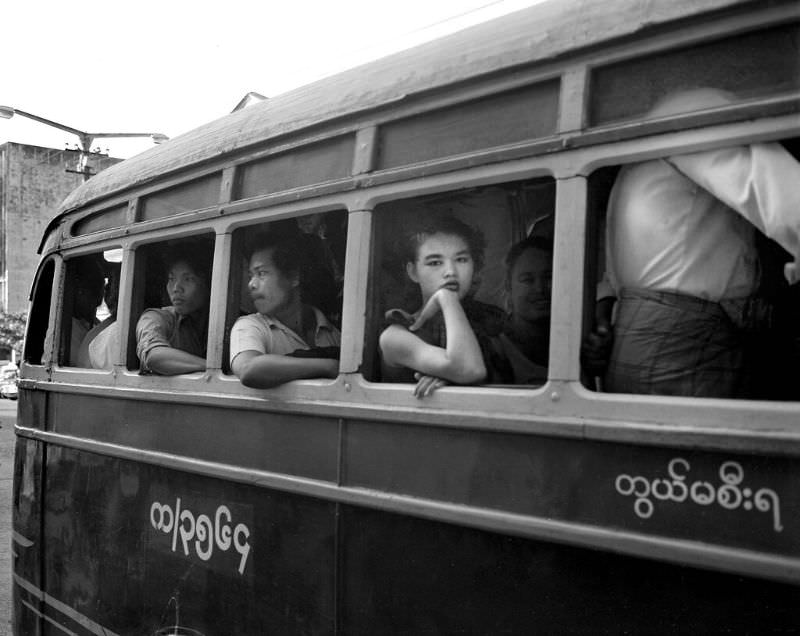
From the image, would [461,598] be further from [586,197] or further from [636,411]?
[586,197]

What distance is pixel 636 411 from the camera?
82.7 inches

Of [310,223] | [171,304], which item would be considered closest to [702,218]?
[310,223]

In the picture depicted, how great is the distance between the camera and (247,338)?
329 centimetres

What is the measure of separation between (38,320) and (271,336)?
244cm

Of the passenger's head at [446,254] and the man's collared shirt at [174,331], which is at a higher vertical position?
the passenger's head at [446,254]

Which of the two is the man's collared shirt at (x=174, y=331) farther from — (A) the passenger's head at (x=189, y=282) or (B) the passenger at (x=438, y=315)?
(B) the passenger at (x=438, y=315)

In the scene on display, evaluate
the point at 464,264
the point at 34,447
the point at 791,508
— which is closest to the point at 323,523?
the point at 464,264

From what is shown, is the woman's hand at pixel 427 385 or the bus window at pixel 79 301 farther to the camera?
the bus window at pixel 79 301

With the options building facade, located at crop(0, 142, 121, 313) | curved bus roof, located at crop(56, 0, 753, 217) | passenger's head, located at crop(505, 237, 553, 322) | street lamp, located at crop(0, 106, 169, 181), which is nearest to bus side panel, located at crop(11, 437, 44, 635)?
curved bus roof, located at crop(56, 0, 753, 217)

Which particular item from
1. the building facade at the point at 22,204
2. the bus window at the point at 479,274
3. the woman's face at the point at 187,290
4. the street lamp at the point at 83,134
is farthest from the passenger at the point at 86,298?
the building facade at the point at 22,204

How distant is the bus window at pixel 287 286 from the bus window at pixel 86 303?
4.72 ft

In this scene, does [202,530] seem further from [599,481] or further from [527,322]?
[599,481]

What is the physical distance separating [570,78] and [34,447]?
373cm

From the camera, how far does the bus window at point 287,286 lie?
3324mm
